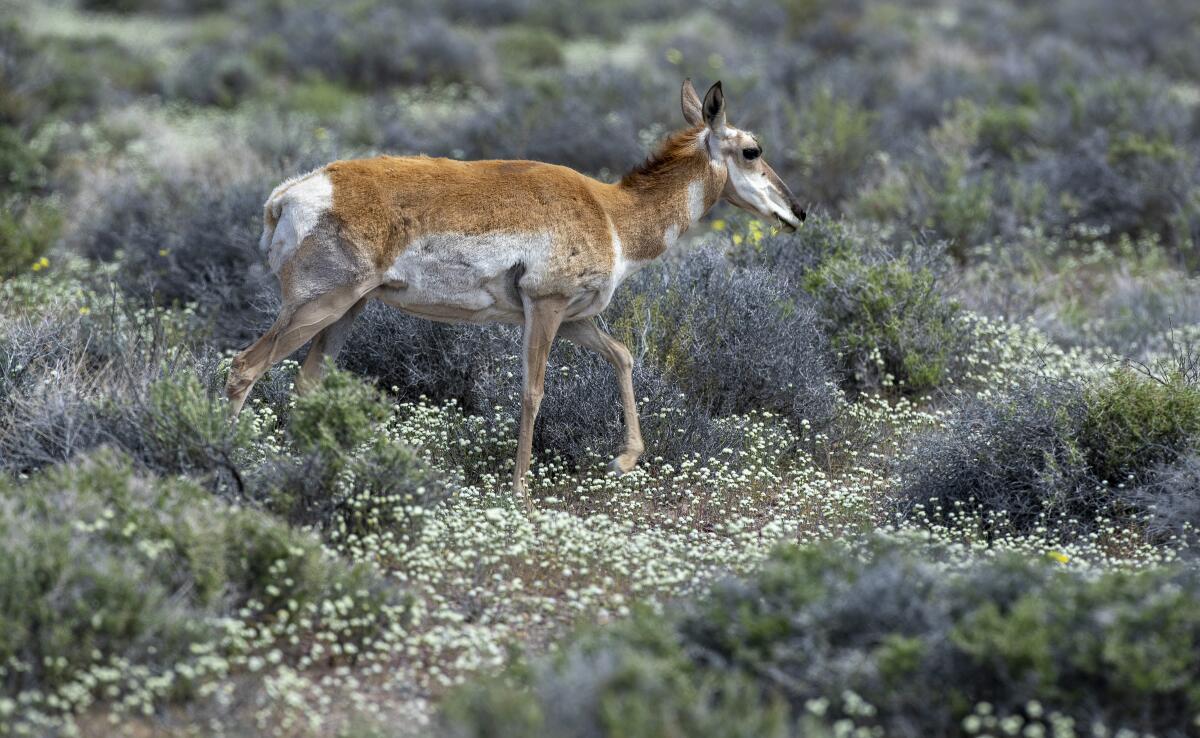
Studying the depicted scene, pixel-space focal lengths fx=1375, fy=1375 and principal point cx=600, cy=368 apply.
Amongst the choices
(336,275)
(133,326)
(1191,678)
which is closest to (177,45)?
(133,326)

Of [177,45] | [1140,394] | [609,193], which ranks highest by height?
[609,193]

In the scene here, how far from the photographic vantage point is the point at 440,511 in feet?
21.2

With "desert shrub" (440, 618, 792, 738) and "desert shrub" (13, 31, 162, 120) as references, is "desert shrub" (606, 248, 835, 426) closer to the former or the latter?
"desert shrub" (440, 618, 792, 738)

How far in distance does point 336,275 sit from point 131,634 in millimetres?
2296

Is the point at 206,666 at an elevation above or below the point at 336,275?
below

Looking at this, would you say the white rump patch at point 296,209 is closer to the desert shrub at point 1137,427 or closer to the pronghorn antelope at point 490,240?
the pronghorn antelope at point 490,240

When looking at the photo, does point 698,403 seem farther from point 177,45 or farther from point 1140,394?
point 177,45

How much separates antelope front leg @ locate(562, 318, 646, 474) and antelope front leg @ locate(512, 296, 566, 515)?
334 mm

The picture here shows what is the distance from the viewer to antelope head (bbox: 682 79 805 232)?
24.5 ft

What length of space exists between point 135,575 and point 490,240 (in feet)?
8.51

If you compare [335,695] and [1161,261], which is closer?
[335,695]

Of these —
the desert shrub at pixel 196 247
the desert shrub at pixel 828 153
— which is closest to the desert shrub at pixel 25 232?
the desert shrub at pixel 196 247

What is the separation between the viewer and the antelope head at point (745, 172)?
7465 millimetres

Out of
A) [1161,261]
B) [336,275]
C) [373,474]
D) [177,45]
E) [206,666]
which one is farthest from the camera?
[177,45]
